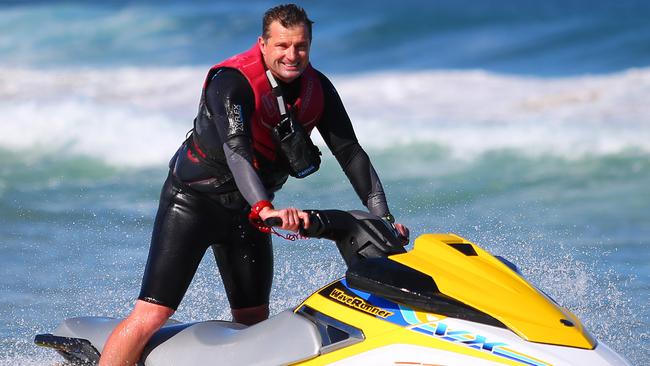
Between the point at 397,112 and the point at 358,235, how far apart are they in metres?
9.28

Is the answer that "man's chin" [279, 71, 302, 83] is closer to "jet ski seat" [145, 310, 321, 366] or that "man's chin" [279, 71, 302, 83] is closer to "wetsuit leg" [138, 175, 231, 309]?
"wetsuit leg" [138, 175, 231, 309]

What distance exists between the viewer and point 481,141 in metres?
11.8

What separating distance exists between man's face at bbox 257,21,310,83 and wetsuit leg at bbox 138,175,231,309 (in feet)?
2.03

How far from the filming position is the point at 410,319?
340 cm

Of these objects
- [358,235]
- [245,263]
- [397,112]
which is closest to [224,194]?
[245,263]

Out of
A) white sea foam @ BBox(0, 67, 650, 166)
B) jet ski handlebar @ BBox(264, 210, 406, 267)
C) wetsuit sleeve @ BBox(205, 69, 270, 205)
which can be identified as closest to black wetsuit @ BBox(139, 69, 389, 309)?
wetsuit sleeve @ BBox(205, 69, 270, 205)

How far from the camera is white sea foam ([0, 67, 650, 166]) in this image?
11766 millimetres

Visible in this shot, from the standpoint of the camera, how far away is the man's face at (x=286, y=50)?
12.8 ft

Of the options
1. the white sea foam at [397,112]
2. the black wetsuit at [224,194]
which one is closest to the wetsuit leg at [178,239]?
the black wetsuit at [224,194]

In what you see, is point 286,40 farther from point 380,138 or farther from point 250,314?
point 380,138

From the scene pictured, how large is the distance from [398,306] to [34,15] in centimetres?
1654

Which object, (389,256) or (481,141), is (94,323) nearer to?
(389,256)

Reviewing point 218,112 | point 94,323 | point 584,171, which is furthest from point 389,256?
point 584,171

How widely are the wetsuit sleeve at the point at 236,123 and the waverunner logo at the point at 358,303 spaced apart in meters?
0.43
